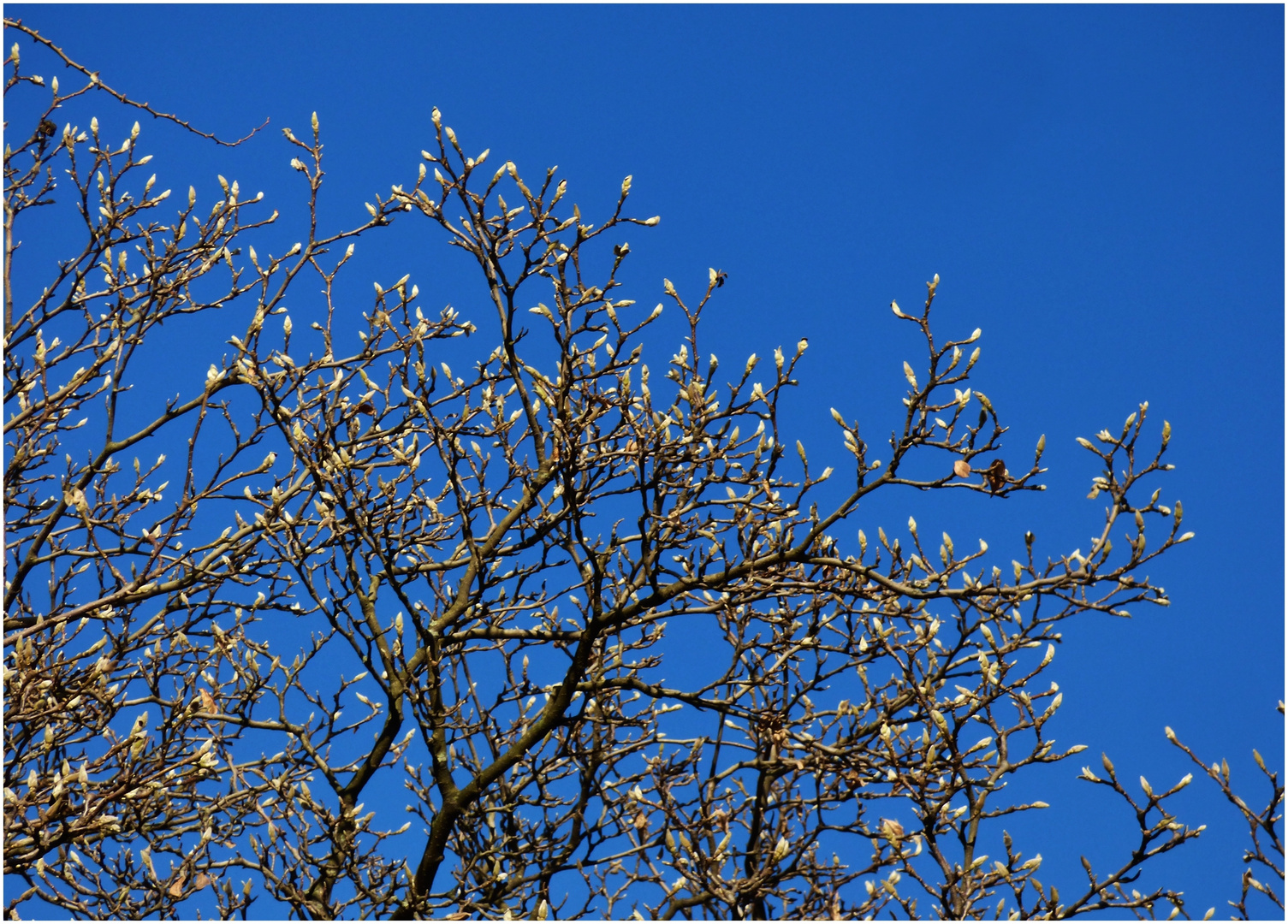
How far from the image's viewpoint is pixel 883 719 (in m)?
5.28

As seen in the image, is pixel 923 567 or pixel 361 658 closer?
pixel 923 567

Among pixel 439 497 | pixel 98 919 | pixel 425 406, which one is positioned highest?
pixel 439 497

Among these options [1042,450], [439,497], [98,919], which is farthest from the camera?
[439,497]

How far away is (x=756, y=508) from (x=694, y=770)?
6.67ft

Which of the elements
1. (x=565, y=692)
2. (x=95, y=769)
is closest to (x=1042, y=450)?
(x=565, y=692)

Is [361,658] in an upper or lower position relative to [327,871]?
upper

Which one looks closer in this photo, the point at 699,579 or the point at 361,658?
the point at 699,579

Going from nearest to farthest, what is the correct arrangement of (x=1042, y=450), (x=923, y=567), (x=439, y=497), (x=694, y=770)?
(x=1042, y=450), (x=923, y=567), (x=694, y=770), (x=439, y=497)

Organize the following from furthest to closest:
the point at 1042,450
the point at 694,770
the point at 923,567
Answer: the point at 694,770 < the point at 923,567 < the point at 1042,450

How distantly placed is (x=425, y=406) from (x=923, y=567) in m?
2.64

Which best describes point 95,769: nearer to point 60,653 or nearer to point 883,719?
point 60,653

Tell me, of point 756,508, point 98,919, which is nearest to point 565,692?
point 756,508

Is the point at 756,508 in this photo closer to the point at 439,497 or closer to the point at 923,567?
the point at 923,567

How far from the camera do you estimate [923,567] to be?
17.2 feet
